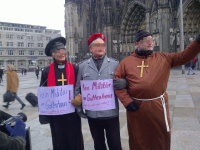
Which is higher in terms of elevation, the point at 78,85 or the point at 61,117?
the point at 78,85

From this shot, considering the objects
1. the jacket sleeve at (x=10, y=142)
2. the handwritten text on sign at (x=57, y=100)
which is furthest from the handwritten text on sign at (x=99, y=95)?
the jacket sleeve at (x=10, y=142)

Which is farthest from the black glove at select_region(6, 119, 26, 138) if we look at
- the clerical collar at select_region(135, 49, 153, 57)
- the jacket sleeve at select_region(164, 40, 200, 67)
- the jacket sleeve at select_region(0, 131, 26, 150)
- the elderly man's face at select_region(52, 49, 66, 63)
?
the jacket sleeve at select_region(164, 40, 200, 67)

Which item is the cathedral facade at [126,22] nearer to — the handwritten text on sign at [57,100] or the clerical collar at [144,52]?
the clerical collar at [144,52]

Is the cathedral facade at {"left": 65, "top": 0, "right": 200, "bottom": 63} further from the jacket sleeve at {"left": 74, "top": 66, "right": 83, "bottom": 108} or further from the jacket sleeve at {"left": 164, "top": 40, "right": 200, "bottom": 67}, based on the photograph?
the jacket sleeve at {"left": 74, "top": 66, "right": 83, "bottom": 108}

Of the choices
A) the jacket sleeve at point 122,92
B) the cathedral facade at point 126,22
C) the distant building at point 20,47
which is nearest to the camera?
the jacket sleeve at point 122,92

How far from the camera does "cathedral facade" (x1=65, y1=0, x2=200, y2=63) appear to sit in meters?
20.2

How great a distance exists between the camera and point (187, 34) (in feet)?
71.4

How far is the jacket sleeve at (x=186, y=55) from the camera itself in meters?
2.02

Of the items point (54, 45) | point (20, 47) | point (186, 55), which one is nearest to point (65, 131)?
point (54, 45)

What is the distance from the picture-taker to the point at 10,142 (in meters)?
1.65

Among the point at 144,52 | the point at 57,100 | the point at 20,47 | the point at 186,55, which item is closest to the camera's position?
the point at 186,55

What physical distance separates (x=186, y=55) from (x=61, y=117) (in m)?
1.83

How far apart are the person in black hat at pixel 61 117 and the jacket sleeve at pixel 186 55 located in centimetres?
136

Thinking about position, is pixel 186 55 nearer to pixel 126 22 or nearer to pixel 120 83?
pixel 120 83
